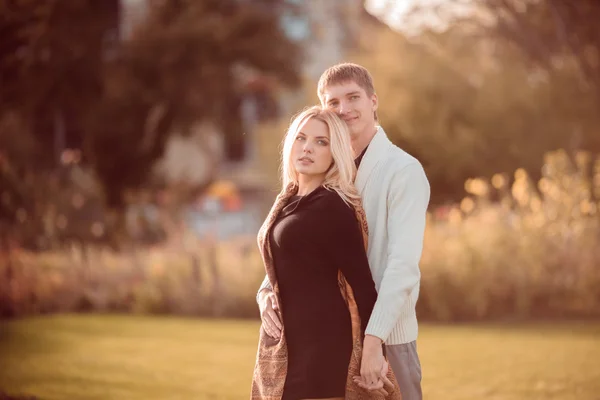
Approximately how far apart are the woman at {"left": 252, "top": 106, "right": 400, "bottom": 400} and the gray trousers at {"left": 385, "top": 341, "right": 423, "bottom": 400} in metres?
0.20

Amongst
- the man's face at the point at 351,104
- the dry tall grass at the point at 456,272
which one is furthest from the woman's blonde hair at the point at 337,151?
the dry tall grass at the point at 456,272

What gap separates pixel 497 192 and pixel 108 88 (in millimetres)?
9301

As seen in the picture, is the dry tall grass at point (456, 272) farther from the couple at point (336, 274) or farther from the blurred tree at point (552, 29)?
the couple at point (336, 274)

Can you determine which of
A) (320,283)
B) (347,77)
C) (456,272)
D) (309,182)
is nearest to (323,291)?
(320,283)

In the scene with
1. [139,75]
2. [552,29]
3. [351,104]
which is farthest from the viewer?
[139,75]

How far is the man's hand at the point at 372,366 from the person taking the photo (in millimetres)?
3086

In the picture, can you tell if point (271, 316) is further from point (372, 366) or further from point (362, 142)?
point (362, 142)

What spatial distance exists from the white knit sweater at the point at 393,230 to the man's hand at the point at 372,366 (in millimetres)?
40

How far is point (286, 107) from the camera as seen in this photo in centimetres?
2766

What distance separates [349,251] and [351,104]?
75 cm

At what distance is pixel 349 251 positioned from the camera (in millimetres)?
3111

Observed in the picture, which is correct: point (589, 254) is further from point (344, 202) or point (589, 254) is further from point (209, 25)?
point (209, 25)

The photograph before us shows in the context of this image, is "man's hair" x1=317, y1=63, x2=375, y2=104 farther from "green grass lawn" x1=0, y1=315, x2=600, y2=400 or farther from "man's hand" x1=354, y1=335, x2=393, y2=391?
"green grass lawn" x1=0, y1=315, x2=600, y2=400

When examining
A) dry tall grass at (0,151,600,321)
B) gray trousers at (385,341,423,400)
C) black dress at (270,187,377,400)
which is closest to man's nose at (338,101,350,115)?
black dress at (270,187,377,400)
